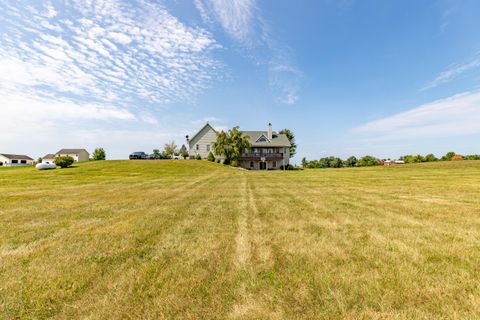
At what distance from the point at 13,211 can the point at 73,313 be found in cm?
827

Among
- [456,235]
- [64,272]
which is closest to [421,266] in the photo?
[456,235]

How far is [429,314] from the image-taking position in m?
2.65

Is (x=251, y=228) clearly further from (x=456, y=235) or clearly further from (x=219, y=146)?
(x=219, y=146)

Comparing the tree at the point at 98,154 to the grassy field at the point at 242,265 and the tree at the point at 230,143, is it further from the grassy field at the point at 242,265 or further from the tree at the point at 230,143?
the grassy field at the point at 242,265

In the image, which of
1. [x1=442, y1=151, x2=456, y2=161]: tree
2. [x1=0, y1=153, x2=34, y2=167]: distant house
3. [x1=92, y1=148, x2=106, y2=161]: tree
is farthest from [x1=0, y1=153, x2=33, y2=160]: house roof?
[x1=442, y1=151, x2=456, y2=161]: tree

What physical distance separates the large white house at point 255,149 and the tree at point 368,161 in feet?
71.4

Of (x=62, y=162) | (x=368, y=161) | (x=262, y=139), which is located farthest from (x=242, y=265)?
(x=368, y=161)

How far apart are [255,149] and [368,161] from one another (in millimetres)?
30130

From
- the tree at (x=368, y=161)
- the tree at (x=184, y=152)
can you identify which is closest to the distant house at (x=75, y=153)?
the tree at (x=184, y=152)

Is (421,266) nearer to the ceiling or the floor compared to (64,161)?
nearer to the floor

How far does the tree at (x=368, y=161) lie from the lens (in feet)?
187

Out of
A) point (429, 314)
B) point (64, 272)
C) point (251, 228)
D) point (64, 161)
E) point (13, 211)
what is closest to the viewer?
point (429, 314)

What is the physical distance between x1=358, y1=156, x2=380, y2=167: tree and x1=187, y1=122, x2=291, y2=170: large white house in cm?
2178

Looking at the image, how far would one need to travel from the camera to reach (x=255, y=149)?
51.8 metres
